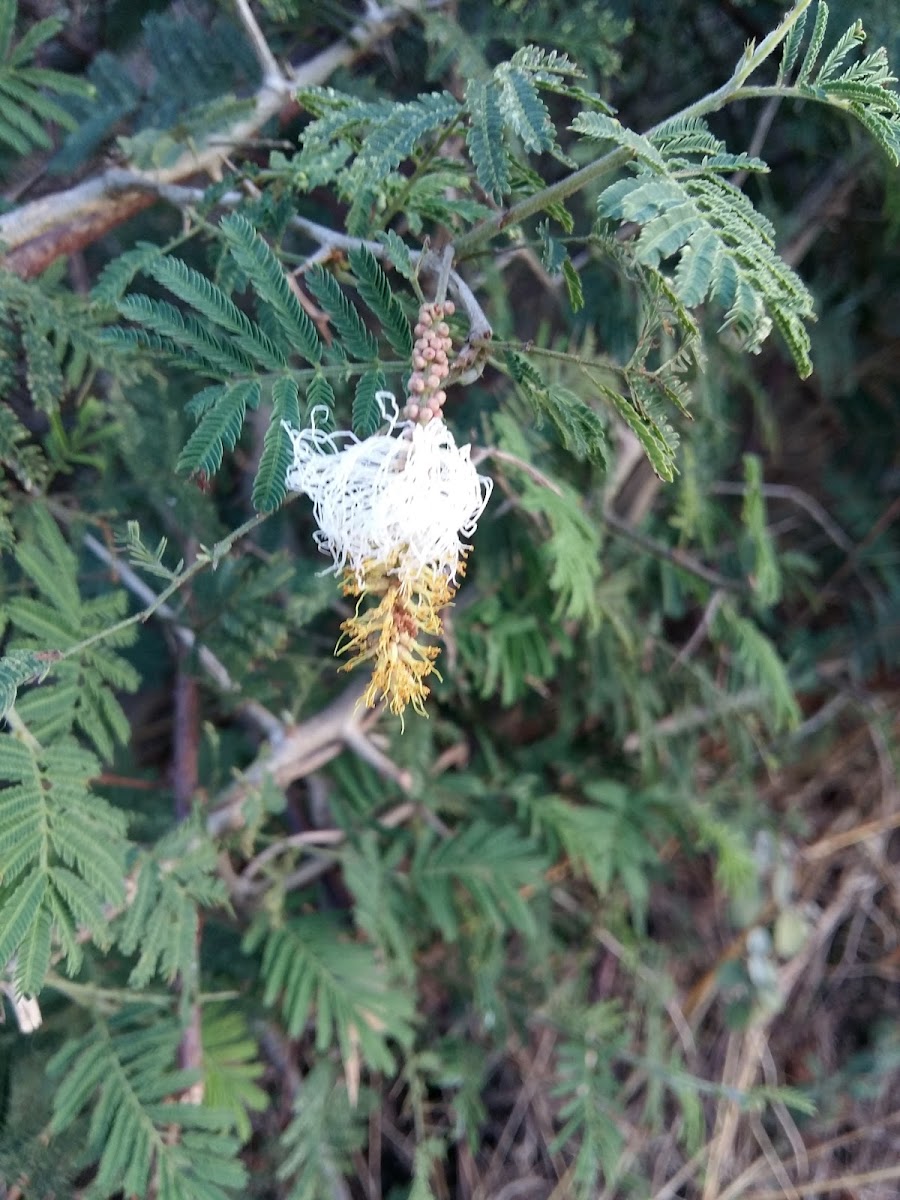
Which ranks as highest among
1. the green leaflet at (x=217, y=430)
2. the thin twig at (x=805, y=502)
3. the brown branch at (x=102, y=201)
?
the brown branch at (x=102, y=201)

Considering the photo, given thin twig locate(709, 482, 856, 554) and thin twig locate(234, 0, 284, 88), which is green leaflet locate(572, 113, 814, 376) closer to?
thin twig locate(234, 0, 284, 88)

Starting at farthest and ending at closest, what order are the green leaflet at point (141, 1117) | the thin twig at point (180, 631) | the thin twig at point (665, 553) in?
the thin twig at point (665, 553), the thin twig at point (180, 631), the green leaflet at point (141, 1117)

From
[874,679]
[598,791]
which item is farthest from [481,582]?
[874,679]

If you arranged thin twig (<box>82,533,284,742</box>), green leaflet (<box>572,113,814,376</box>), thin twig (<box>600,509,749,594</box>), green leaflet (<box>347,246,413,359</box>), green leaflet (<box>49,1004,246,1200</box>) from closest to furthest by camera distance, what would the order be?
1. green leaflet (<box>572,113,814,376</box>)
2. green leaflet (<box>347,246,413,359</box>)
3. green leaflet (<box>49,1004,246,1200</box>)
4. thin twig (<box>82,533,284,742</box>)
5. thin twig (<box>600,509,749,594</box>)

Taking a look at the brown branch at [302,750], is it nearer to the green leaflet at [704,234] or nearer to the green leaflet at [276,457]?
the green leaflet at [276,457]

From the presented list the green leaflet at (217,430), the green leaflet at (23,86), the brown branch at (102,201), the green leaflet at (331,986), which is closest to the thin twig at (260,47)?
the brown branch at (102,201)

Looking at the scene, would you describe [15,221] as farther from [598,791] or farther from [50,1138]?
[598,791]

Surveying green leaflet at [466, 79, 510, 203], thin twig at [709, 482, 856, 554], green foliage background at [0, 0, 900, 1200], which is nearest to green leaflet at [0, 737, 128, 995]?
green foliage background at [0, 0, 900, 1200]

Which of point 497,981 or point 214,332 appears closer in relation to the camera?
point 214,332
